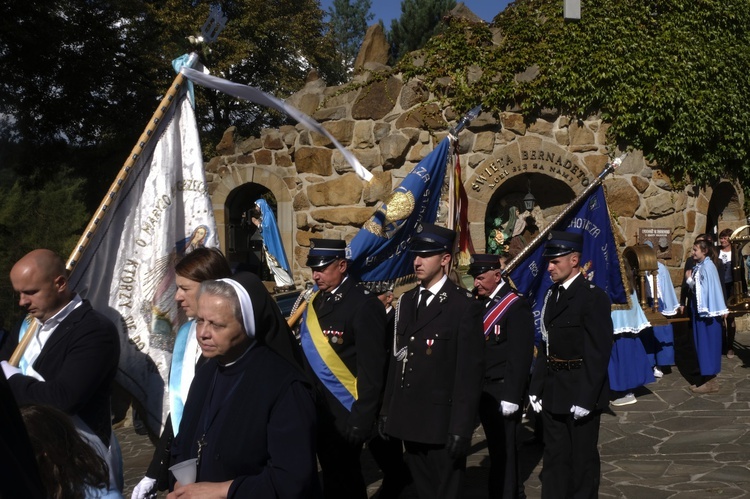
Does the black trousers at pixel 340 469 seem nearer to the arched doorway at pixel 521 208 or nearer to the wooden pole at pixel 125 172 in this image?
the wooden pole at pixel 125 172

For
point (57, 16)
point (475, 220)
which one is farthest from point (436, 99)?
point (57, 16)

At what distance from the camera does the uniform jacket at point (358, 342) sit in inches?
195

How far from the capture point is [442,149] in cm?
683

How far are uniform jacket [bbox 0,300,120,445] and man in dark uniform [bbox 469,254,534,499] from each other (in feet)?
8.06

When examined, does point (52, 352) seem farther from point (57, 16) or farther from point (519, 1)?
point (519, 1)

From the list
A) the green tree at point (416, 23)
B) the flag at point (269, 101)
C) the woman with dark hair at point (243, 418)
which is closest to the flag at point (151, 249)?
the flag at point (269, 101)

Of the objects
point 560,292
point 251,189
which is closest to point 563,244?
point 560,292

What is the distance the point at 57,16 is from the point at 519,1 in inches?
271

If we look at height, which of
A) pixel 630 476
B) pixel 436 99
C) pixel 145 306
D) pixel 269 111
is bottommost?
pixel 630 476

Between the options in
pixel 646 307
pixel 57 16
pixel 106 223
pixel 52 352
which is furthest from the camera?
pixel 57 16

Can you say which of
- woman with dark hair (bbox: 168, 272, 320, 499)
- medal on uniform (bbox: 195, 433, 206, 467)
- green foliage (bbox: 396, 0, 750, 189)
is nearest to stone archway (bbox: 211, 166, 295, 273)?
green foliage (bbox: 396, 0, 750, 189)

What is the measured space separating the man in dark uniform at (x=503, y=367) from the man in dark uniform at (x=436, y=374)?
0.70 meters

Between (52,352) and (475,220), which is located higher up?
(475,220)

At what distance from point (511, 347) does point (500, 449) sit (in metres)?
0.68
